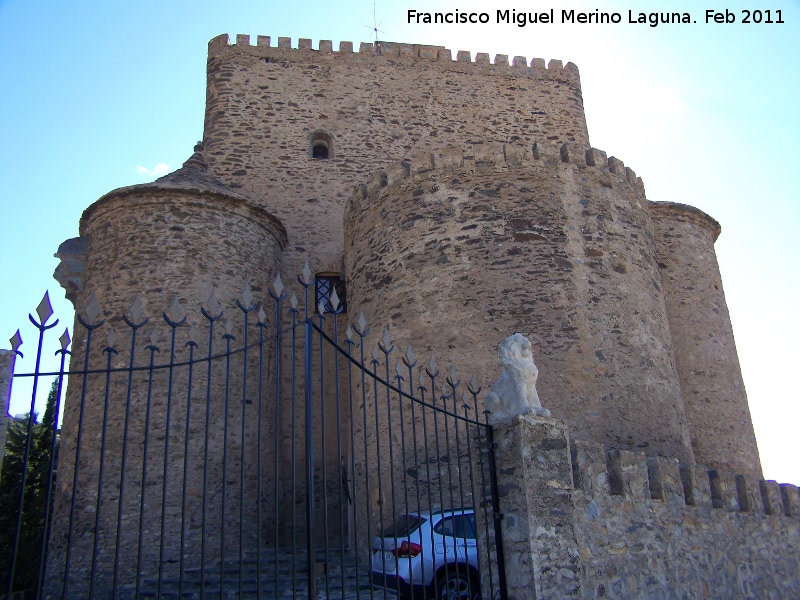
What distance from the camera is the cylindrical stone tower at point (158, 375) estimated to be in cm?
1049

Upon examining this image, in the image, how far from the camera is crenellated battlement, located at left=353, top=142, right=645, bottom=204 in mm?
12172

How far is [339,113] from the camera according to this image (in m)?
17.2

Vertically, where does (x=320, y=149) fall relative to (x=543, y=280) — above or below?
above

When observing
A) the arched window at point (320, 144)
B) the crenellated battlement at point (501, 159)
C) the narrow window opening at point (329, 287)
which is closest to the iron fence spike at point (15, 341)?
the crenellated battlement at point (501, 159)

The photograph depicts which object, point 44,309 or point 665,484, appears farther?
point 665,484

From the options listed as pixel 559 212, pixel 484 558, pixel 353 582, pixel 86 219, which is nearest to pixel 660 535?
pixel 484 558

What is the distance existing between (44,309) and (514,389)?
3794 millimetres

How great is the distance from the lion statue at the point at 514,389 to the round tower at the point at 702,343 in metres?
8.42

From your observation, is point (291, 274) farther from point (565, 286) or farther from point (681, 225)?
point (681, 225)

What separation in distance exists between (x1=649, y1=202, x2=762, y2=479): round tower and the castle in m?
0.04

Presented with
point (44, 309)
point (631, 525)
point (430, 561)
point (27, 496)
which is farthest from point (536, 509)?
point (27, 496)

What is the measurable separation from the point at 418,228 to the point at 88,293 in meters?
5.39

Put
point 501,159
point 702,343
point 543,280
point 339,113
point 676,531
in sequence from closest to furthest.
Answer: point 676,531, point 543,280, point 501,159, point 702,343, point 339,113

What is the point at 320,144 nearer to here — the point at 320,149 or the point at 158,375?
the point at 320,149
